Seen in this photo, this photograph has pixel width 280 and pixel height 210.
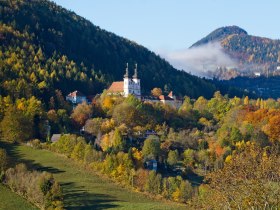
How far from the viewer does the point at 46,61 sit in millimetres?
145125

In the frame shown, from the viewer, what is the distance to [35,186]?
195ft

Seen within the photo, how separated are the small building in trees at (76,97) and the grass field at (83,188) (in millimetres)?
47203

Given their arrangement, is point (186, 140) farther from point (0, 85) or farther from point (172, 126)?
point (0, 85)

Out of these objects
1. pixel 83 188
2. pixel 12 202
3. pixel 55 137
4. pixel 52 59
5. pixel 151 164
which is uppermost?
pixel 52 59

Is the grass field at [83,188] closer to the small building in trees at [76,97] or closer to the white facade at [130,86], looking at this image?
the small building in trees at [76,97]

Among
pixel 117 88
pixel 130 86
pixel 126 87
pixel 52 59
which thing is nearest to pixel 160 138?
pixel 126 87

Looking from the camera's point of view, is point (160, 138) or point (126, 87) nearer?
point (160, 138)

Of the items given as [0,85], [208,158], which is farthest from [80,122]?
[208,158]

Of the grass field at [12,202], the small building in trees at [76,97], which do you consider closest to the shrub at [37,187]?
the grass field at [12,202]

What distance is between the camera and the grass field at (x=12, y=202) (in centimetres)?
5628

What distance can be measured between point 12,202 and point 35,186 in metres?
2.95

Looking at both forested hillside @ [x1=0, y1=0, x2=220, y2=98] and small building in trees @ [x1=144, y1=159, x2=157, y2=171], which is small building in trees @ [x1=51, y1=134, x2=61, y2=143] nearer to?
small building in trees @ [x1=144, y1=159, x2=157, y2=171]

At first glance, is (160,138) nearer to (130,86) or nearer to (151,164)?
(151,164)

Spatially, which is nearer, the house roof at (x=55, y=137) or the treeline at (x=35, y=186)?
the treeline at (x=35, y=186)
